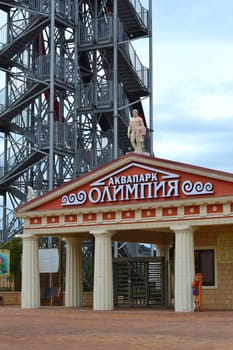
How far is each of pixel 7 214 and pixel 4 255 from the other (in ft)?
32.7

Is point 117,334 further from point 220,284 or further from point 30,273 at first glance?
point 30,273

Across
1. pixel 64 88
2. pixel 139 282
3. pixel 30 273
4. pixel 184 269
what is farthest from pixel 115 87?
pixel 184 269

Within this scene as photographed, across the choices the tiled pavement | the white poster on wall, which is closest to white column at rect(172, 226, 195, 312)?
the tiled pavement

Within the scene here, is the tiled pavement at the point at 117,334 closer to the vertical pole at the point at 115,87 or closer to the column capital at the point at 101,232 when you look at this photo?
the column capital at the point at 101,232

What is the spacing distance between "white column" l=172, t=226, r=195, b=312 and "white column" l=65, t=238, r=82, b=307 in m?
8.87

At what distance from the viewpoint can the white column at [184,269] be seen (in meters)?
33.7

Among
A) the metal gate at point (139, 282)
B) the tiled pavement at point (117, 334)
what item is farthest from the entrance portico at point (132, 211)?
the tiled pavement at point (117, 334)

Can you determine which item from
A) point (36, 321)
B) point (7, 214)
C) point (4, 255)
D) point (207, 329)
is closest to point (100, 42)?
point (7, 214)

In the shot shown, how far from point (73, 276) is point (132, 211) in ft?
24.9

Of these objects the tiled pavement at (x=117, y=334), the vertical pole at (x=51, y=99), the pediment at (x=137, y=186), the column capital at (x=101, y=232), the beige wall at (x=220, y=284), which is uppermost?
the vertical pole at (x=51, y=99)

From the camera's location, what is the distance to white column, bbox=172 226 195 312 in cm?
3372

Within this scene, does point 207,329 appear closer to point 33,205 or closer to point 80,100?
point 33,205

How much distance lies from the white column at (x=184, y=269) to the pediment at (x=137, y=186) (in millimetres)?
1567

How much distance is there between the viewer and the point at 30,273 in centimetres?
3884
